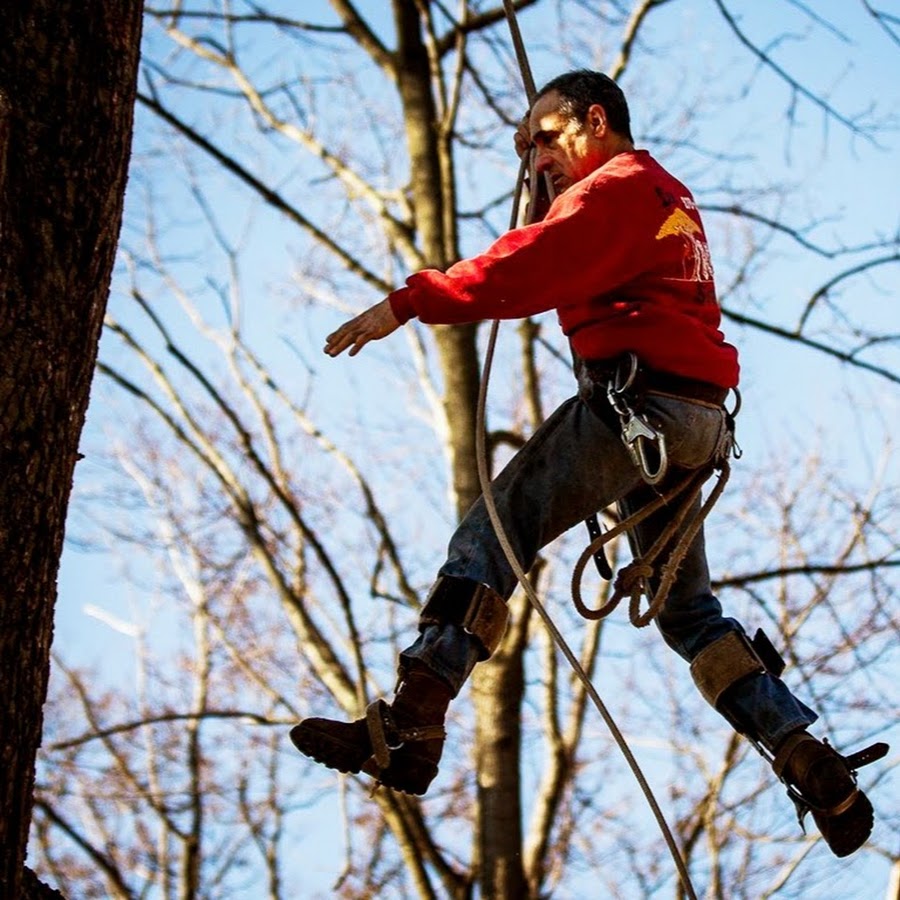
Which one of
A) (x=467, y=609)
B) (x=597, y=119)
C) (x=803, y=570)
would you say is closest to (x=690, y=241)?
(x=597, y=119)

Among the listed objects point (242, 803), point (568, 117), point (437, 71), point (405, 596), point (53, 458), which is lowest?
point (53, 458)

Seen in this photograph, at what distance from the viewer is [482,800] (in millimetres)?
6840

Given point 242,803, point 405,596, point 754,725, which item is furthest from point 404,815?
point 242,803

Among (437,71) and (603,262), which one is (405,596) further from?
(603,262)

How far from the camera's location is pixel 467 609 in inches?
122

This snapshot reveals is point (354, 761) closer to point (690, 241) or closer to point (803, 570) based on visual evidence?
point (690, 241)

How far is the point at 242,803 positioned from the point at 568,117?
10064mm

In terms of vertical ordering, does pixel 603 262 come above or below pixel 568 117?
below

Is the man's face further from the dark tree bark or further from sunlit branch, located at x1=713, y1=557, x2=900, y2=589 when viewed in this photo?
sunlit branch, located at x1=713, y1=557, x2=900, y2=589

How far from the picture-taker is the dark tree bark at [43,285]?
7.98ft

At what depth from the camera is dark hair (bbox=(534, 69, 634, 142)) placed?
10.7ft

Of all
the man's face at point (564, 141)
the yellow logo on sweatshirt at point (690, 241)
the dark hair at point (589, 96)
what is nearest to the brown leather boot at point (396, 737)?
the yellow logo on sweatshirt at point (690, 241)

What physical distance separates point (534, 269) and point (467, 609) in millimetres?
709

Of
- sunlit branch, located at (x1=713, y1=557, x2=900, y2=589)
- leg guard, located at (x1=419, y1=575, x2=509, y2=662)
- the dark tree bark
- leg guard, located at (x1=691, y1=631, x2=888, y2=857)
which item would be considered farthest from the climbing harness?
sunlit branch, located at (x1=713, y1=557, x2=900, y2=589)
